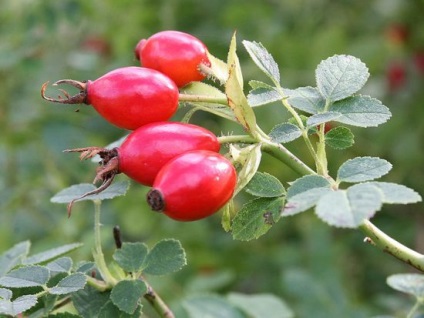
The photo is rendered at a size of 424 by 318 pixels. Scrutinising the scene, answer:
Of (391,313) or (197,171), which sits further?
(391,313)

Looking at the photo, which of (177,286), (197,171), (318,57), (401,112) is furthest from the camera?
(401,112)

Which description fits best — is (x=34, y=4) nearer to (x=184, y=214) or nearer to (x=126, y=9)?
(x=126, y=9)

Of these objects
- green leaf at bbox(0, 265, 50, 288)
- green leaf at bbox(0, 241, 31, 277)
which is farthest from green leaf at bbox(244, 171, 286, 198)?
green leaf at bbox(0, 241, 31, 277)

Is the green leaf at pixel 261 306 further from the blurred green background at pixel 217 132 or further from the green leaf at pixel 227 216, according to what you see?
the blurred green background at pixel 217 132

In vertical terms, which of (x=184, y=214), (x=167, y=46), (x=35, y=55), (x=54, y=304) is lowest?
(x=35, y=55)

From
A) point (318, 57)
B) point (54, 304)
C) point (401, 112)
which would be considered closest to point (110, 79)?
point (54, 304)

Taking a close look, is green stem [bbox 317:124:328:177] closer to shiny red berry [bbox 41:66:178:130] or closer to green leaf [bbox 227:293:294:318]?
shiny red berry [bbox 41:66:178:130]
